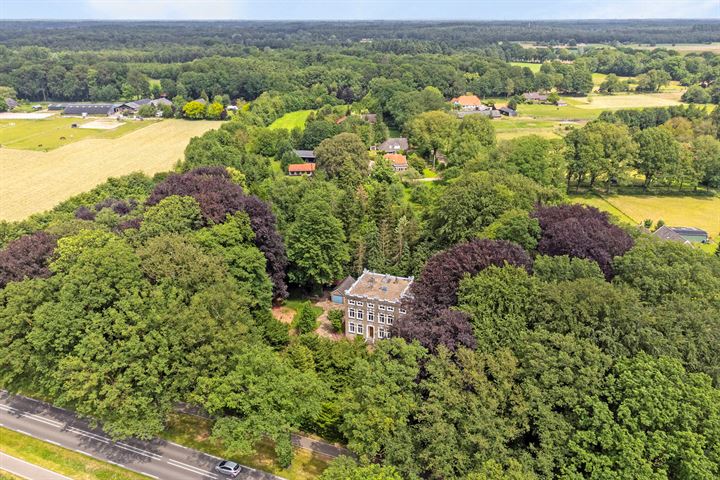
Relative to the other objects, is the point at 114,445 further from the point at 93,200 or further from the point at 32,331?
the point at 93,200

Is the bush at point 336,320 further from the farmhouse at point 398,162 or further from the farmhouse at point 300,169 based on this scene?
the farmhouse at point 398,162

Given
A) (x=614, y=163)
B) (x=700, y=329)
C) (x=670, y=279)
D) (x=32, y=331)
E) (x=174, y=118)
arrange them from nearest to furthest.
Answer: (x=700, y=329) → (x=32, y=331) → (x=670, y=279) → (x=614, y=163) → (x=174, y=118)

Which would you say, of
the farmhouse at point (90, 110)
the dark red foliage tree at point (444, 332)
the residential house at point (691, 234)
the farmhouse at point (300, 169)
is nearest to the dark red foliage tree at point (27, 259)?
the dark red foliage tree at point (444, 332)

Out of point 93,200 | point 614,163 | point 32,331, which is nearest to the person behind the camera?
point 32,331

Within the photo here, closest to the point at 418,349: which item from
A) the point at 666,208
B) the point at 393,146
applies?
the point at 666,208

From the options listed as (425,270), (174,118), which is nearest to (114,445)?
(425,270)

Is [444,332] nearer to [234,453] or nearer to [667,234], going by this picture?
[234,453]
